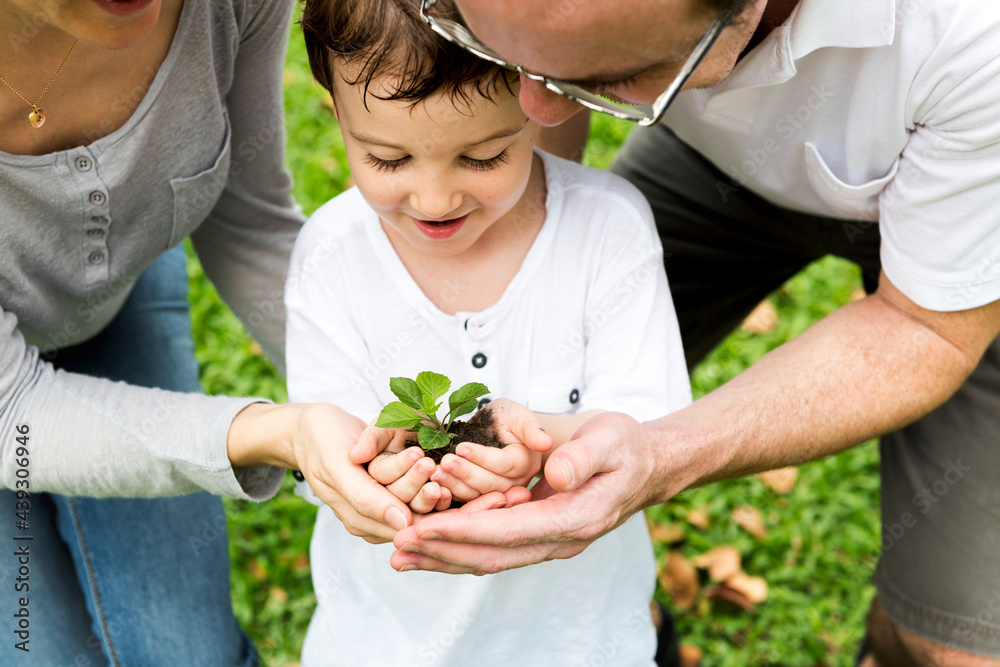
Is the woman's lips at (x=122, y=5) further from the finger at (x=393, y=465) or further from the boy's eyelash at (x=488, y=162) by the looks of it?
the finger at (x=393, y=465)

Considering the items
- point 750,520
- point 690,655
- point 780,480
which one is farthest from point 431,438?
point 780,480

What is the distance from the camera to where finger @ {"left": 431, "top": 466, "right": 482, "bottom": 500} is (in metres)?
1.82

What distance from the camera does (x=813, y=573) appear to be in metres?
3.55

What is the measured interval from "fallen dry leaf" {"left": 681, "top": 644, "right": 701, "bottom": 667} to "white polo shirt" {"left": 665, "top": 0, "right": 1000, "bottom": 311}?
169 cm

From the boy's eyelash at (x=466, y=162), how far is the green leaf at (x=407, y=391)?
44 centimetres

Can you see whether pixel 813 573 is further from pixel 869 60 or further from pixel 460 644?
pixel 869 60

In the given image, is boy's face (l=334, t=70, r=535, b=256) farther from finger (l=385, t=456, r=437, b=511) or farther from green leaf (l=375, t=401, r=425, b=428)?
finger (l=385, t=456, r=437, b=511)

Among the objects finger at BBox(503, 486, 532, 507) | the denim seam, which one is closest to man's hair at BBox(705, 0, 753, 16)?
finger at BBox(503, 486, 532, 507)

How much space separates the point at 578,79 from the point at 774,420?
39.8 inches

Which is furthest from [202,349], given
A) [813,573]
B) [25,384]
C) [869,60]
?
[869,60]

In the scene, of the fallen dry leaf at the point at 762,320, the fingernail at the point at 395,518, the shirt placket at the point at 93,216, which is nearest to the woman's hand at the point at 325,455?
the fingernail at the point at 395,518

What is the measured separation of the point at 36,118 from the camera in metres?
2.08

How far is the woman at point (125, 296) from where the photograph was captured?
2.09 m

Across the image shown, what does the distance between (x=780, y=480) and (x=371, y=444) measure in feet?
7.94
